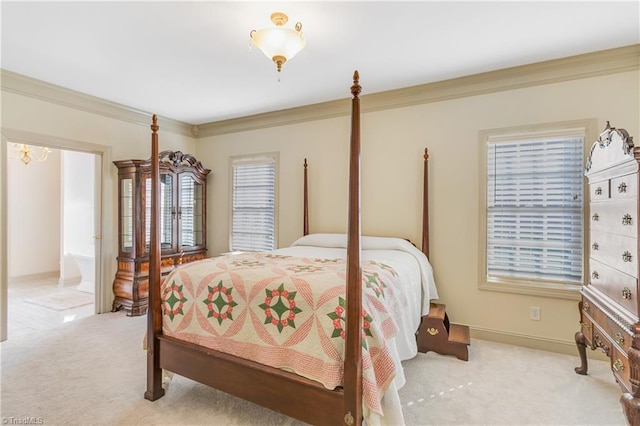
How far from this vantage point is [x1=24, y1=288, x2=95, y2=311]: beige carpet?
4.19m

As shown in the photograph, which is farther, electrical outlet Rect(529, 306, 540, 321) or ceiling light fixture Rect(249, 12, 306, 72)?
electrical outlet Rect(529, 306, 540, 321)

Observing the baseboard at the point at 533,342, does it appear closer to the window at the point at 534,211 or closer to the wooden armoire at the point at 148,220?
the window at the point at 534,211

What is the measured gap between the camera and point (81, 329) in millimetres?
3367

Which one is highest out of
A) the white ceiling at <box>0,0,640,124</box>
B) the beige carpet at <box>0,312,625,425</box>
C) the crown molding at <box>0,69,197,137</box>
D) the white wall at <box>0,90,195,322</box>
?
the white ceiling at <box>0,0,640,124</box>

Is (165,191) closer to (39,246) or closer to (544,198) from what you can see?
(39,246)

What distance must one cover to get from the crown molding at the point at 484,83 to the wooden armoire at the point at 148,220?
140 centimetres

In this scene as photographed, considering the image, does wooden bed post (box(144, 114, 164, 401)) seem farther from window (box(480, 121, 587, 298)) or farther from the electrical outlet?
the electrical outlet

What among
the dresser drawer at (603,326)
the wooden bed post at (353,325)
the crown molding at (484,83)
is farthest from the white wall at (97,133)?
the dresser drawer at (603,326)

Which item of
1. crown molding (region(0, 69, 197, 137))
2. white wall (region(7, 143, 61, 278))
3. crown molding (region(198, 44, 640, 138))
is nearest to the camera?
crown molding (region(198, 44, 640, 138))

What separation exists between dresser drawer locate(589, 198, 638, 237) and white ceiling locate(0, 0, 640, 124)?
1308 millimetres

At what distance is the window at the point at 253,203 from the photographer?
14.7 ft

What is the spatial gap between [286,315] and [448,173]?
2398 millimetres

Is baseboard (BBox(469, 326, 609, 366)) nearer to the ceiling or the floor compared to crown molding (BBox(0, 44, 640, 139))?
nearer to the floor

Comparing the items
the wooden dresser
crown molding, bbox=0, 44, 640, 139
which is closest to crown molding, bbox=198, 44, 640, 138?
crown molding, bbox=0, 44, 640, 139
